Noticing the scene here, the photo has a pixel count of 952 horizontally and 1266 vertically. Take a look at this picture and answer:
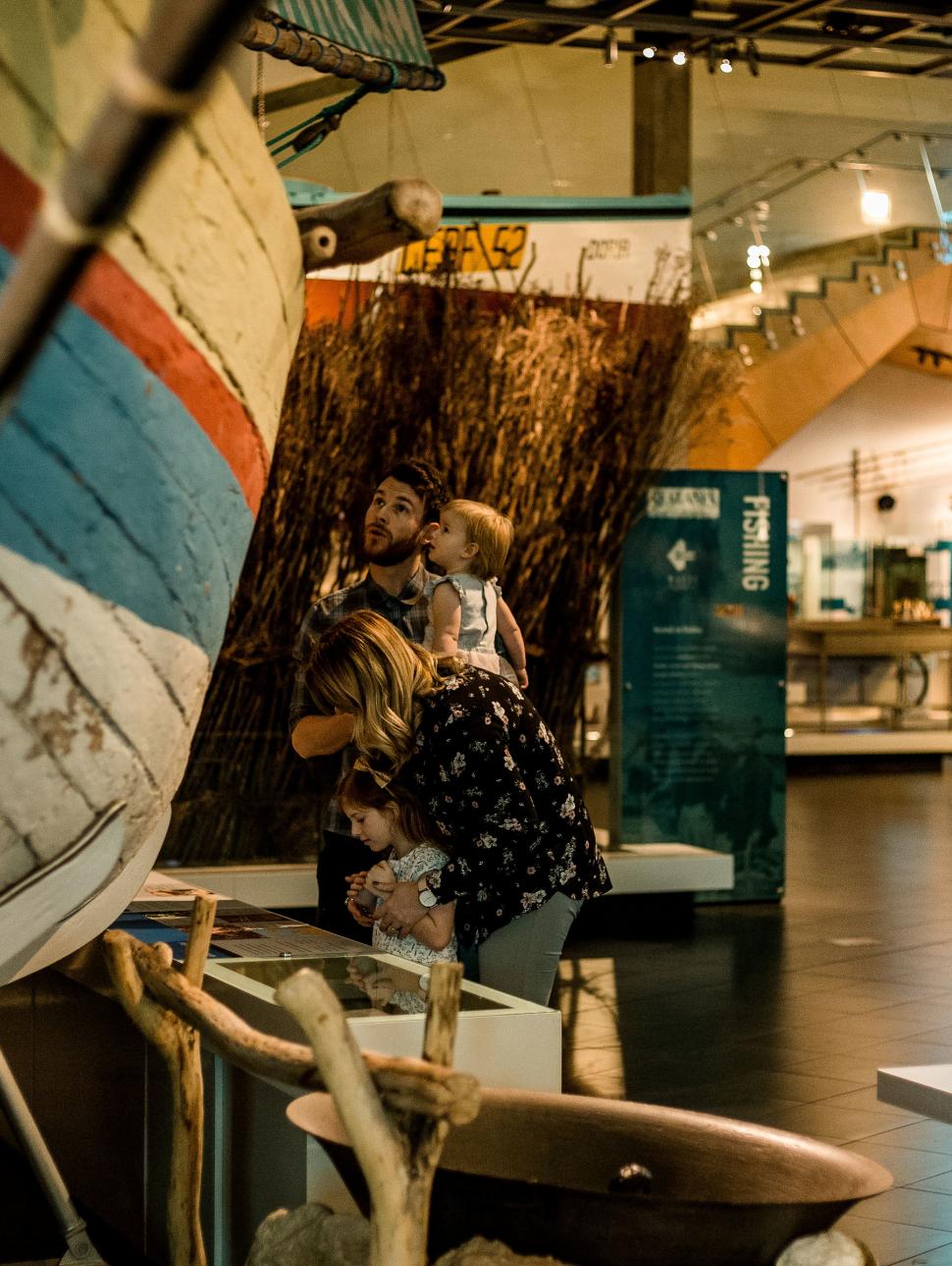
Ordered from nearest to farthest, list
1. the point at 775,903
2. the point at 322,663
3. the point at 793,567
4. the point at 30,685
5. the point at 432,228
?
1. the point at 30,685
2. the point at 432,228
3. the point at 322,663
4. the point at 775,903
5. the point at 793,567

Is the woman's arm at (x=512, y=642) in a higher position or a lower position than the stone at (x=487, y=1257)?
higher

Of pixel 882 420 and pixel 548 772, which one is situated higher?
pixel 882 420

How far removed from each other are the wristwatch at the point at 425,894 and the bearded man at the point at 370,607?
0.55 m

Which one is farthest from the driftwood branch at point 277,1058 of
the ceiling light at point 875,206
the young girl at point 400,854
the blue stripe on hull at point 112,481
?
the ceiling light at point 875,206

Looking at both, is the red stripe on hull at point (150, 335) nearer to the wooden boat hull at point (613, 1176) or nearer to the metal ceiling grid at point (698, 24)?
the wooden boat hull at point (613, 1176)

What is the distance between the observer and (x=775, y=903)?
7.89 meters

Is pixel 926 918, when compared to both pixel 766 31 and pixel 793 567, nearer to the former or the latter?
pixel 766 31

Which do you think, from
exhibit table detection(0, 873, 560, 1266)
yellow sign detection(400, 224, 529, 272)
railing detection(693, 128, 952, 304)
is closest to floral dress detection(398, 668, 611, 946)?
exhibit table detection(0, 873, 560, 1266)

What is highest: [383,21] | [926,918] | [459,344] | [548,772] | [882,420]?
[882,420]

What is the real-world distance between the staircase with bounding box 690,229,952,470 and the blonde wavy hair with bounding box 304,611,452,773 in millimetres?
10572

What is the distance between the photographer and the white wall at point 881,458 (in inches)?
670

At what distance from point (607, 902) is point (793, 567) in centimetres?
965

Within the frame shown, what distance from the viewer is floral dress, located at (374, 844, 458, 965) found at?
9.80 ft

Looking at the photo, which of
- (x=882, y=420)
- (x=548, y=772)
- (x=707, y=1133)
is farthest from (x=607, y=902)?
(x=882, y=420)
